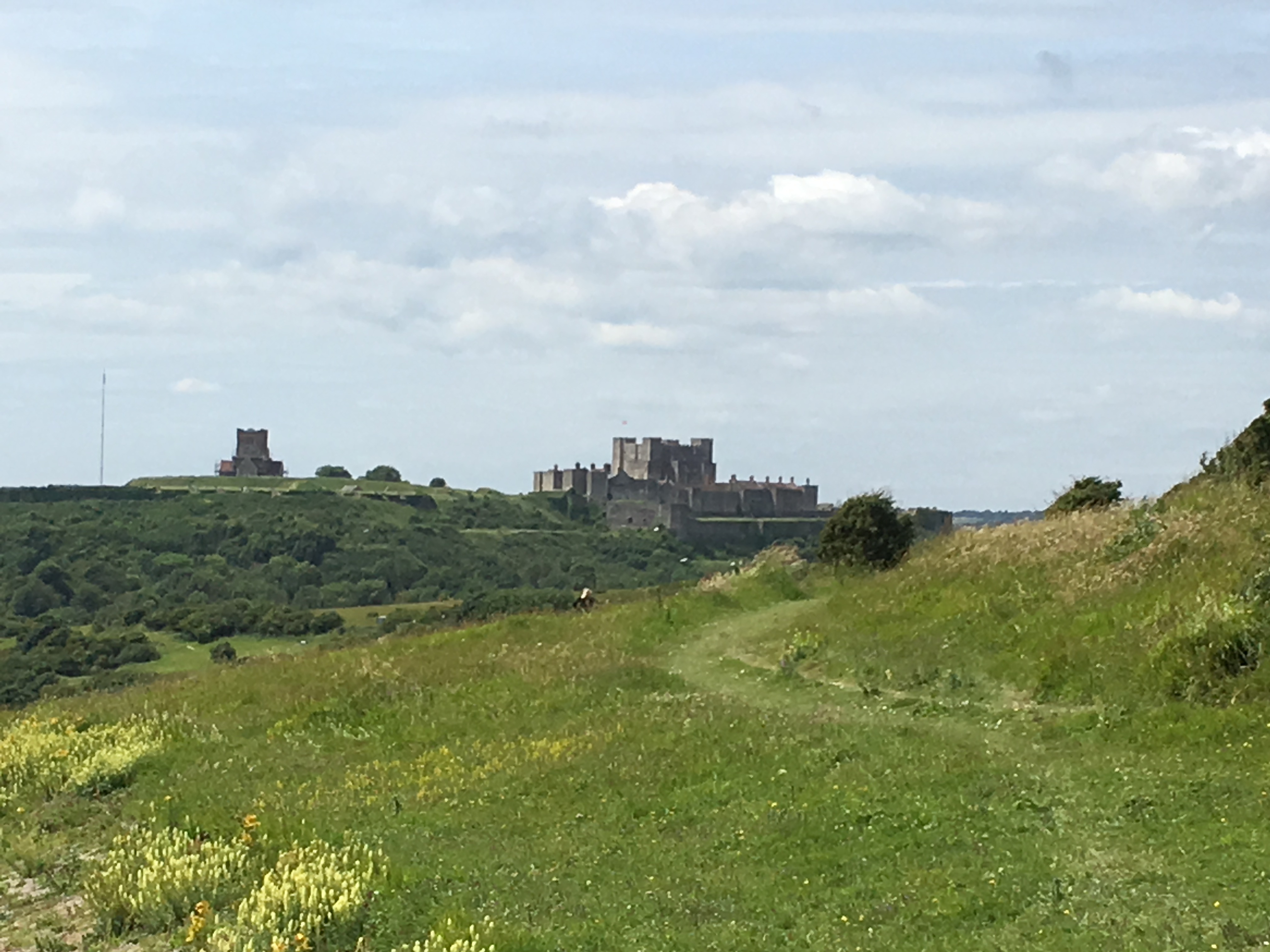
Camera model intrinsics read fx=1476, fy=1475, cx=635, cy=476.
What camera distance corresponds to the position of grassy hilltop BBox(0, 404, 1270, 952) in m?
10.6

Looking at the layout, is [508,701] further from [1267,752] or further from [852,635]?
[1267,752]

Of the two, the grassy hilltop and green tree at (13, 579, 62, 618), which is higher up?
the grassy hilltop

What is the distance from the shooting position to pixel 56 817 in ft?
55.7

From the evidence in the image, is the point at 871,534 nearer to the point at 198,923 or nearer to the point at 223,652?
the point at 198,923

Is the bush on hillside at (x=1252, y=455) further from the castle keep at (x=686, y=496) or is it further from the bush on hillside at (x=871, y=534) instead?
the castle keep at (x=686, y=496)

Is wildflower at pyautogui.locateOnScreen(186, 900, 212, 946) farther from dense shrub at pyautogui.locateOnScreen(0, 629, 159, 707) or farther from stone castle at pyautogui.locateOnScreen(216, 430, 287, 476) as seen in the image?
stone castle at pyautogui.locateOnScreen(216, 430, 287, 476)

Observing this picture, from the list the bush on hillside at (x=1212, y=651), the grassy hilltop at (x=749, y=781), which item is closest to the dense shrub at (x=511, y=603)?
the grassy hilltop at (x=749, y=781)

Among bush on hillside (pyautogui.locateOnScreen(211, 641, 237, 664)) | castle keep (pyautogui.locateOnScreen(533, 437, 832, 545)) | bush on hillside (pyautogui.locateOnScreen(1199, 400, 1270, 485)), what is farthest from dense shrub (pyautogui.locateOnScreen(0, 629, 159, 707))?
→ castle keep (pyautogui.locateOnScreen(533, 437, 832, 545))

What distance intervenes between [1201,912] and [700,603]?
1843 cm

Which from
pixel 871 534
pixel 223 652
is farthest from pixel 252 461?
pixel 871 534

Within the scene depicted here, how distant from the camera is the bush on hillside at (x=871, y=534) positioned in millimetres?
29531

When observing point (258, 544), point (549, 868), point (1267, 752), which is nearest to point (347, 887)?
point (549, 868)

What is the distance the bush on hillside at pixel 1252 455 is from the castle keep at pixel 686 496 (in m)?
121

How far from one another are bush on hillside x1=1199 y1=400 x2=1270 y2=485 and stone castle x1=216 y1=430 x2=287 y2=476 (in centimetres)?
16182
